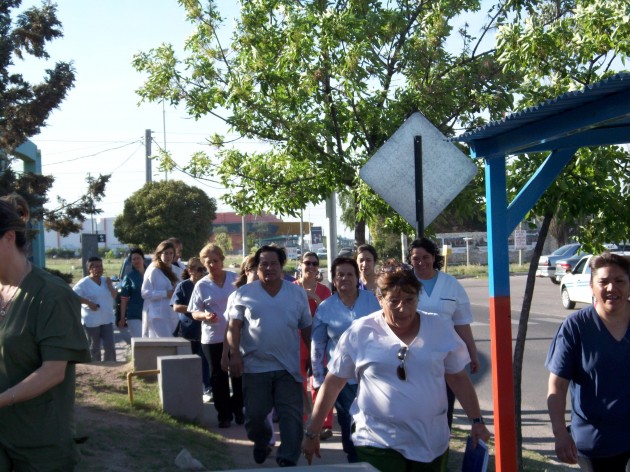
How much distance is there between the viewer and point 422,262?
7.38 m

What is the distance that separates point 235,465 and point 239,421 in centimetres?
191

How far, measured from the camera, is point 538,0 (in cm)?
961

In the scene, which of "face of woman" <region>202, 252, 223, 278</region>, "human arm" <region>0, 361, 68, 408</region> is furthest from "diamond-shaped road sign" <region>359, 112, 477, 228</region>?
"human arm" <region>0, 361, 68, 408</region>

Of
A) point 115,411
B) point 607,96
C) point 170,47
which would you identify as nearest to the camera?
point 607,96

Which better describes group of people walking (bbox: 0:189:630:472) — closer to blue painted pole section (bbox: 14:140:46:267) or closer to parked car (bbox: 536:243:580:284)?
blue painted pole section (bbox: 14:140:46:267)

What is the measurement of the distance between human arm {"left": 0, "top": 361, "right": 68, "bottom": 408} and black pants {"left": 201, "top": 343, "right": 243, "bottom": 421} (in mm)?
5803

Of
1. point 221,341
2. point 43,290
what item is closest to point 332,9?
point 221,341

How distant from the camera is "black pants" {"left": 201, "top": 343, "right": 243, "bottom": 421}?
31.8 ft

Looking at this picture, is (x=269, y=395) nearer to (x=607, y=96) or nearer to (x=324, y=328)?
(x=324, y=328)

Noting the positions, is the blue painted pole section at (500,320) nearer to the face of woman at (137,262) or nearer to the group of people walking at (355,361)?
the group of people walking at (355,361)

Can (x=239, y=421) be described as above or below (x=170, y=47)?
below

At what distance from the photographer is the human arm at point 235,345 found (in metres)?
7.71

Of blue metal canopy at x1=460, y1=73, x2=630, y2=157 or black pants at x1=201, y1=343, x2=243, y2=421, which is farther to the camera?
black pants at x1=201, y1=343, x2=243, y2=421

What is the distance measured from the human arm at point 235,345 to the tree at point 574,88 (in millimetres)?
2305
